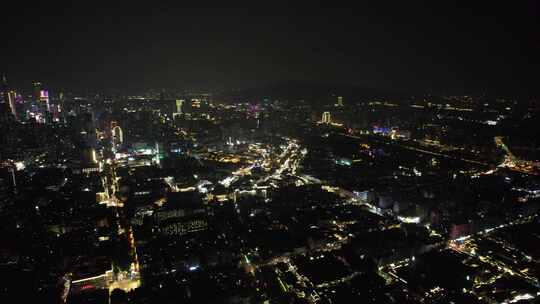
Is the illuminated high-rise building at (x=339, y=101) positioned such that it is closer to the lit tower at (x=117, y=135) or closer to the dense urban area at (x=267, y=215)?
the dense urban area at (x=267, y=215)

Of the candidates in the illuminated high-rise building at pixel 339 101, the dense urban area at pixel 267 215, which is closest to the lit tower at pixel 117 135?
the dense urban area at pixel 267 215

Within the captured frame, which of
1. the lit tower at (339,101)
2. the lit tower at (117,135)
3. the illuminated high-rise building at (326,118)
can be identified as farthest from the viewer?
the lit tower at (339,101)

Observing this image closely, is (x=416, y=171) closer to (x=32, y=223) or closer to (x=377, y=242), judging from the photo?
(x=377, y=242)

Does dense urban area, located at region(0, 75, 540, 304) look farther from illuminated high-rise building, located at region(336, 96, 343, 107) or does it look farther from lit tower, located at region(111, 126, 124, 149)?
illuminated high-rise building, located at region(336, 96, 343, 107)

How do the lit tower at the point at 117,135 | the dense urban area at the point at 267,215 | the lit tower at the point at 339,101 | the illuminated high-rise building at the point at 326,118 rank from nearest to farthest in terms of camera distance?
the dense urban area at the point at 267,215
the lit tower at the point at 117,135
the illuminated high-rise building at the point at 326,118
the lit tower at the point at 339,101

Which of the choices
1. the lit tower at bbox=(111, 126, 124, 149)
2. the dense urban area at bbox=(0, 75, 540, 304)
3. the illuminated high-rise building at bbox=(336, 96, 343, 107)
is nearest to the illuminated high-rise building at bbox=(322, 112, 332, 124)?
the dense urban area at bbox=(0, 75, 540, 304)

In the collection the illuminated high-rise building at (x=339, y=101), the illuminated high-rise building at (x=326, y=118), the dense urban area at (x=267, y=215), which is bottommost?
the dense urban area at (x=267, y=215)

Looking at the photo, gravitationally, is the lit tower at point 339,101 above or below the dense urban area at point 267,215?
above

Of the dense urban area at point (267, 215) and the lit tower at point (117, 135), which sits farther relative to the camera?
the lit tower at point (117, 135)

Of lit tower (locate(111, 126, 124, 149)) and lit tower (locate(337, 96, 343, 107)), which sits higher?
lit tower (locate(337, 96, 343, 107))

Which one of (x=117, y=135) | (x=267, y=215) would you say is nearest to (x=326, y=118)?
(x=117, y=135)
